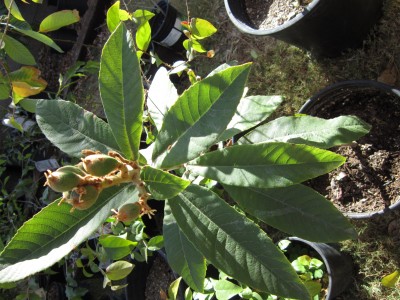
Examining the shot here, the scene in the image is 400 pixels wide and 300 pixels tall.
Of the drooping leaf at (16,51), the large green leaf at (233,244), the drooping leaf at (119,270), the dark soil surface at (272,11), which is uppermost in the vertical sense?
the dark soil surface at (272,11)

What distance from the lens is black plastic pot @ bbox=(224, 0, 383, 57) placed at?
5.49 feet

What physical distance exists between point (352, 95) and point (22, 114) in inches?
97.5

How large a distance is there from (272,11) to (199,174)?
1052 millimetres

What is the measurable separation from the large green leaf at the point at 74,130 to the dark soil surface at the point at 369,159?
2.75 ft

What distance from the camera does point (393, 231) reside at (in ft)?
5.90

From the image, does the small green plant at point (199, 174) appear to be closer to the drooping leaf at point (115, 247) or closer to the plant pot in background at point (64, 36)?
the drooping leaf at point (115, 247)

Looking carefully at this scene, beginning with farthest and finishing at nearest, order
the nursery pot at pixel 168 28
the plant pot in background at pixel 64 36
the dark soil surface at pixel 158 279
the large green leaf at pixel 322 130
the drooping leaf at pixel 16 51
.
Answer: the plant pot in background at pixel 64 36 < the nursery pot at pixel 168 28 < the dark soil surface at pixel 158 279 < the drooping leaf at pixel 16 51 < the large green leaf at pixel 322 130

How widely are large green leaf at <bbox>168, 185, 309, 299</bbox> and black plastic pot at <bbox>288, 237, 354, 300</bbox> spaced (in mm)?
759

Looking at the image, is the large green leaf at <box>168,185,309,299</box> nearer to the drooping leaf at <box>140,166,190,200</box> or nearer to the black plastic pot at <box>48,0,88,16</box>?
the drooping leaf at <box>140,166,190,200</box>

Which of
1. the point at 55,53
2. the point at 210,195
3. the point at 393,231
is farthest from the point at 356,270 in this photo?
the point at 55,53

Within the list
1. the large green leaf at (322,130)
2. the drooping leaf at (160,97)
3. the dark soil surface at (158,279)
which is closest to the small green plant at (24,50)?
the drooping leaf at (160,97)

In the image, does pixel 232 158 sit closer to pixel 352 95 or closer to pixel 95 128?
pixel 95 128

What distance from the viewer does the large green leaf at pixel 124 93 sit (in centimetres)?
111

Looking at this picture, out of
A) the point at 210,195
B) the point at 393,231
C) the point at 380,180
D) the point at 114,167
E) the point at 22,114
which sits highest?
the point at 114,167
